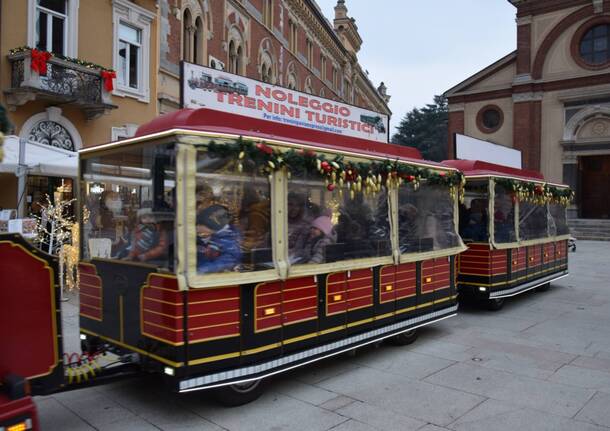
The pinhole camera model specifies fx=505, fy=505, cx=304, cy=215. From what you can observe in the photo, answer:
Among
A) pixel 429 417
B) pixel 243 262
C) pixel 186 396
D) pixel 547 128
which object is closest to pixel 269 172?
pixel 243 262

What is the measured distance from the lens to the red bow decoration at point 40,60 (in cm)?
1084

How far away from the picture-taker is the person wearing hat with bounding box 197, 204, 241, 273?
166 inches

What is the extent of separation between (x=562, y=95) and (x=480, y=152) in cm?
1996

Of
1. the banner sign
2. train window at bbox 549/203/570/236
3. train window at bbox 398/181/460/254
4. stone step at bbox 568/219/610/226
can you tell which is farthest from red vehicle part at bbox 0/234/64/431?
stone step at bbox 568/219/610/226

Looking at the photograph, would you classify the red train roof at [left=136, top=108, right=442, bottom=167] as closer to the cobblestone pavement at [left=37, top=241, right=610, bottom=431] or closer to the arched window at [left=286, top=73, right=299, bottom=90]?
the cobblestone pavement at [left=37, top=241, right=610, bottom=431]

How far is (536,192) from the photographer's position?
9914 mm

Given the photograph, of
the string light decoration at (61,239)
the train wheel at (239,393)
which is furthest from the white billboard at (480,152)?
the train wheel at (239,393)

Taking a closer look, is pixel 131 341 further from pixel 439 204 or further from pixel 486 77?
pixel 486 77

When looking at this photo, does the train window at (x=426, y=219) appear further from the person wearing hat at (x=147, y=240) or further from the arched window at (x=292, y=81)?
the arched window at (x=292, y=81)

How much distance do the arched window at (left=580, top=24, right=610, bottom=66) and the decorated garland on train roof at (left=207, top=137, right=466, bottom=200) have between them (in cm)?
2715

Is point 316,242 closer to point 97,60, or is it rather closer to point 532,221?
point 532,221

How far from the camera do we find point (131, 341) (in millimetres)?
4512

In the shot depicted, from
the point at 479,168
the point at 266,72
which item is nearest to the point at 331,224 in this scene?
the point at 479,168

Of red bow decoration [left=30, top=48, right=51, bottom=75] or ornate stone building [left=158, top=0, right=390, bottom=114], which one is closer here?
red bow decoration [left=30, top=48, right=51, bottom=75]
